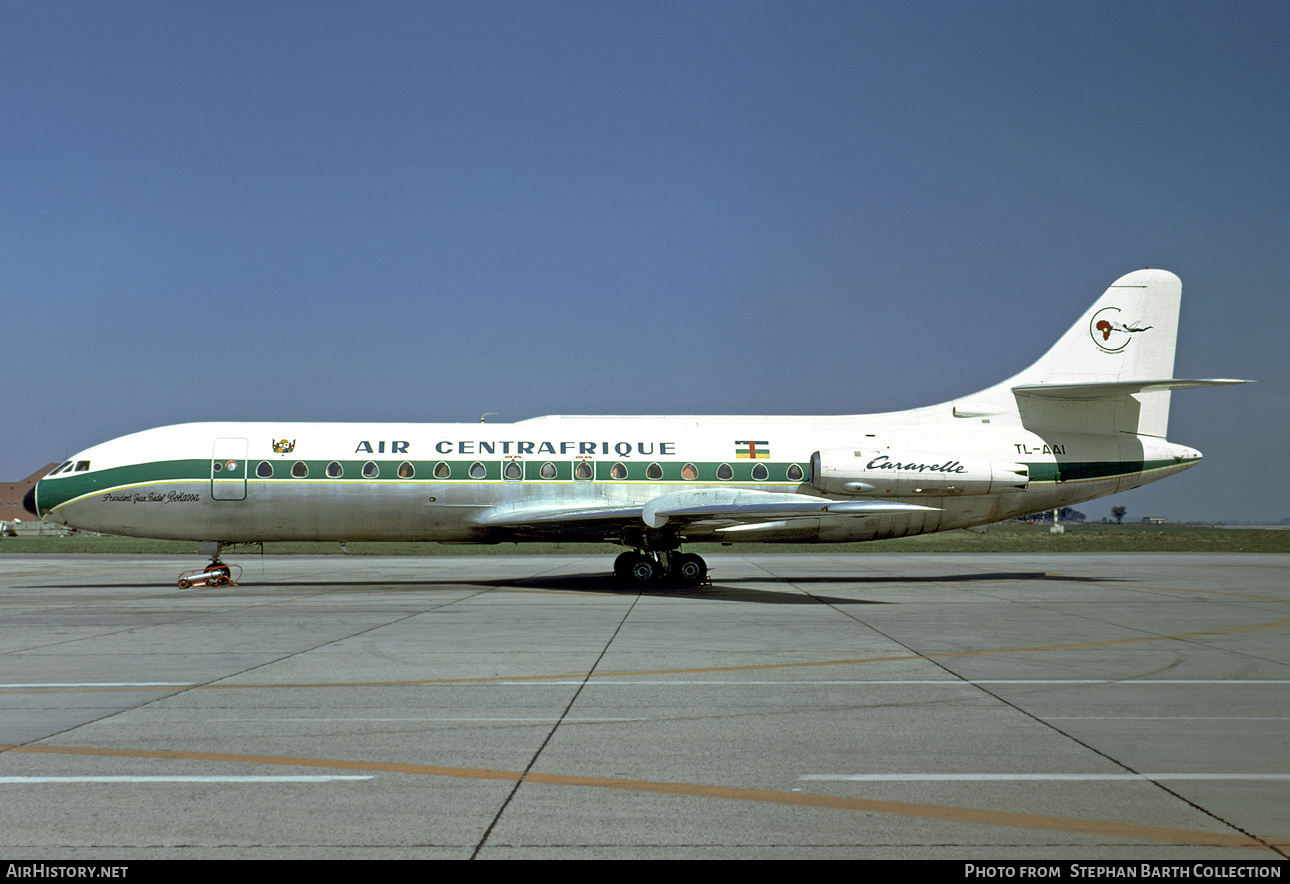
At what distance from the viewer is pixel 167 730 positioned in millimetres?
7754

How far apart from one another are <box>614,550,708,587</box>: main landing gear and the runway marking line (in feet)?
56.9

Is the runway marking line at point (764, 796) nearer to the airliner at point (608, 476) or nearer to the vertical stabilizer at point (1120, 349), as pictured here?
the airliner at point (608, 476)

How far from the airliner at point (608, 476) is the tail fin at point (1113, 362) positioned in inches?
4.2

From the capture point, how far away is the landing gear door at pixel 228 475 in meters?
23.4

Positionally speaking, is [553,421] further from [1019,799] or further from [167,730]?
[1019,799]

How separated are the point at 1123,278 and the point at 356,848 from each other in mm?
26492

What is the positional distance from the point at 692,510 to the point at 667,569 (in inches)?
131

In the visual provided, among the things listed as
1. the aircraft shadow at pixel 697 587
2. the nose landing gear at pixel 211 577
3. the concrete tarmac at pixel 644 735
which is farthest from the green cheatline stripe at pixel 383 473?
the concrete tarmac at pixel 644 735

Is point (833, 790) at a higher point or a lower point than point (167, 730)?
higher

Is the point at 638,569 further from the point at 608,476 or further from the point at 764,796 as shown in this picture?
the point at 764,796

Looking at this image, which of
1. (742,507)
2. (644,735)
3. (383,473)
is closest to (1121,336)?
(742,507)

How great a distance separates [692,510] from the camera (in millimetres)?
21312

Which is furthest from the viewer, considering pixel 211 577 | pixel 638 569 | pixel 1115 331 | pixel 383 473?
pixel 1115 331
